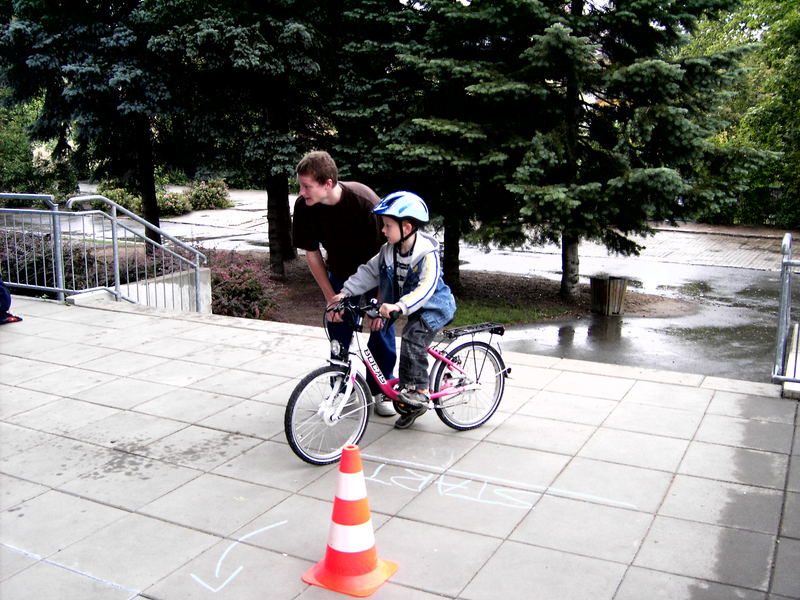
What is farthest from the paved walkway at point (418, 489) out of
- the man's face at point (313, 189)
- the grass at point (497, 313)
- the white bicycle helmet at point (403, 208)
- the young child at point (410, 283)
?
the grass at point (497, 313)

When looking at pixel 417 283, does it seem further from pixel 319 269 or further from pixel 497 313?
pixel 497 313

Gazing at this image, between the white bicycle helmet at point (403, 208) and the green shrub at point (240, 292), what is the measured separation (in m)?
7.02

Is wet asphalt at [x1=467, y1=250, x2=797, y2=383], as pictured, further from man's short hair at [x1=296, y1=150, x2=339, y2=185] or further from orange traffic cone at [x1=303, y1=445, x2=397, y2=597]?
orange traffic cone at [x1=303, y1=445, x2=397, y2=597]

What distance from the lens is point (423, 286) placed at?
4828 millimetres

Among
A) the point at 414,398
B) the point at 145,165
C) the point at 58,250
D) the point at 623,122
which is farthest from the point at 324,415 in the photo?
the point at 145,165

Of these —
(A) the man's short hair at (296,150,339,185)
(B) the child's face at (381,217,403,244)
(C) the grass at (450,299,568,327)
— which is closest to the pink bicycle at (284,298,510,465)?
(B) the child's face at (381,217,403,244)

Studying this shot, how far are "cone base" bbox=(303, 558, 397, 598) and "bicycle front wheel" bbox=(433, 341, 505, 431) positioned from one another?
1725 millimetres

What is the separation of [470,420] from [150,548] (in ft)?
7.85

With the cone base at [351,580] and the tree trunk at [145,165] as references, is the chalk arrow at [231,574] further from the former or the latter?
the tree trunk at [145,165]

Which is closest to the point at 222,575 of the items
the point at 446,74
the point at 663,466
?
the point at 663,466

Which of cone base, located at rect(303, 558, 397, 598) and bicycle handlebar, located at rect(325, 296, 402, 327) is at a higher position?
bicycle handlebar, located at rect(325, 296, 402, 327)

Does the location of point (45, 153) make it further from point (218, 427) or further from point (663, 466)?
point (663, 466)

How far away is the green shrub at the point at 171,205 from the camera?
29.9 metres

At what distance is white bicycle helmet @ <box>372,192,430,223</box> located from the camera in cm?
472
